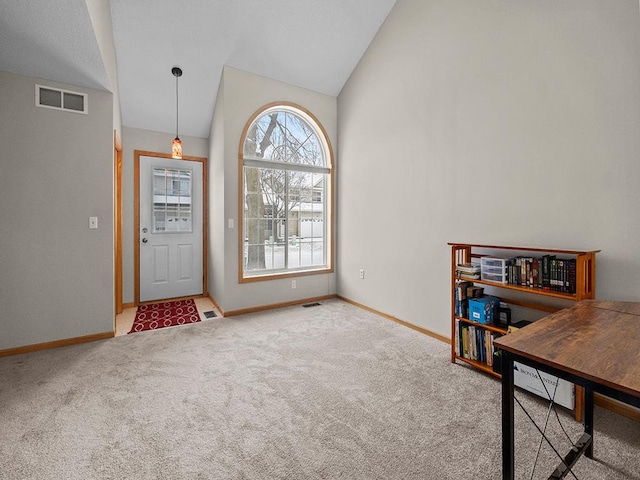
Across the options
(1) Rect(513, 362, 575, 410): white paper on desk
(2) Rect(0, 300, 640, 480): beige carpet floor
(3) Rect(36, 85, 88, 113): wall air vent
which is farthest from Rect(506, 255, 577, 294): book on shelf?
(3) Rect(36, 85, 88, 113): wall air vent

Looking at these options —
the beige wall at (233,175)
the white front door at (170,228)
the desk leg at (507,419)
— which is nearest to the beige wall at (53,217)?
the beige wall at (233,175)

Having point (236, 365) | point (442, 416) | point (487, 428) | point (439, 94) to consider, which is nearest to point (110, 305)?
point (236, 365)

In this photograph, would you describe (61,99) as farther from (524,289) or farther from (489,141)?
(524,289)

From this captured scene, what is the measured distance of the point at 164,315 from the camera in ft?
12.7

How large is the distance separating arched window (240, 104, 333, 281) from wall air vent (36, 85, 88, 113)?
1.60 meters

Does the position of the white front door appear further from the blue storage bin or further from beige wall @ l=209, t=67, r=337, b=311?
the blue storage bin

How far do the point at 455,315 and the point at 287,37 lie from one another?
137 inches

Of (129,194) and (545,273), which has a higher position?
(129,194)

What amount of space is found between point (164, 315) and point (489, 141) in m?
4.04

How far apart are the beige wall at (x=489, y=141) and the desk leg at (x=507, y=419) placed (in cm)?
138

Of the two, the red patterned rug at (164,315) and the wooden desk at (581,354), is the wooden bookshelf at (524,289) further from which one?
the red patterned rug at (164,315)

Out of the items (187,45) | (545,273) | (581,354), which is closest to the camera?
(581,354)

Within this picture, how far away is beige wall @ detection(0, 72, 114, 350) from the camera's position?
2715 mm

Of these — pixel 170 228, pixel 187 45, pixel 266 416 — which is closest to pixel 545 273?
pixel 266 416
